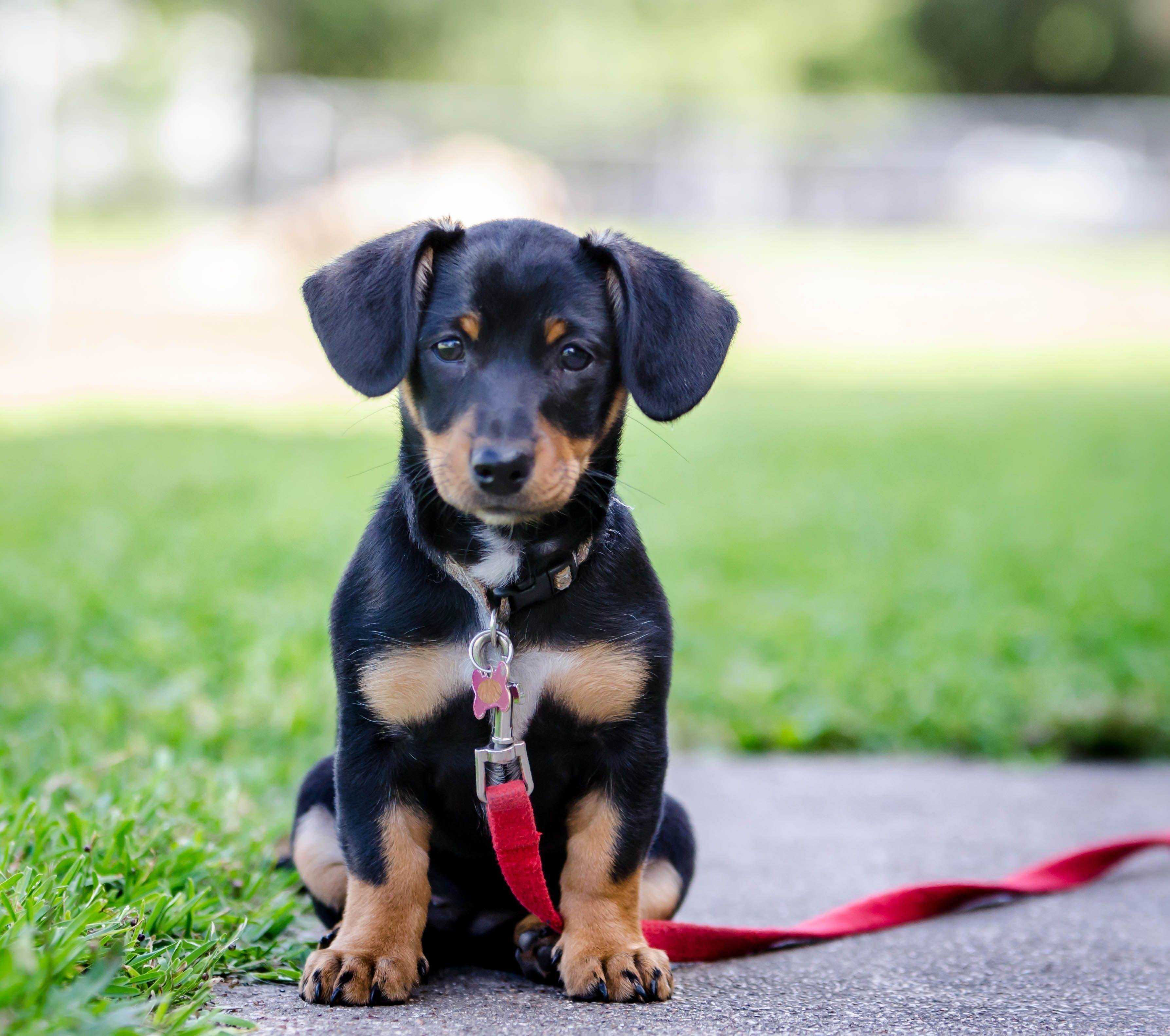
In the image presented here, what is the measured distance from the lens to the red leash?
2.67m

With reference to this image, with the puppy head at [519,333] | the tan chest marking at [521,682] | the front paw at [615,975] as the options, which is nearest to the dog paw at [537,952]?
the front paw at [615,975]

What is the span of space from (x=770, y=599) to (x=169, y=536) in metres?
3.29

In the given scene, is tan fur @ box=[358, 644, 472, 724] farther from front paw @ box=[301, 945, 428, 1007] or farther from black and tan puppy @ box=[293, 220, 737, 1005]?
front paw @ box=[301, 945, 428, 1007]

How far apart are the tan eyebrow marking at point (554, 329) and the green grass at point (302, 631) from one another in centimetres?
39

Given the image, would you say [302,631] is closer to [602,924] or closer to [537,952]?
[537,952]

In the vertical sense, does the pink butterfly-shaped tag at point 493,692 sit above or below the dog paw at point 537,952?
above

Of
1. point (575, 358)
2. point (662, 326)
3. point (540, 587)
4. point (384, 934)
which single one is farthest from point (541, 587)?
point (384, 934)

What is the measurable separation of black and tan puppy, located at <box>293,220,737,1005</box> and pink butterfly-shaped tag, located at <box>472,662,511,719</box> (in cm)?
7

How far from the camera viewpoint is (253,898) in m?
3.26

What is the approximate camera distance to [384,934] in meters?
2.67

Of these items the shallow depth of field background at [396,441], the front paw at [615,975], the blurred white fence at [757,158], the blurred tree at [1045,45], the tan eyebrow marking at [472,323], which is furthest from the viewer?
the blurred tree at [1045,45]

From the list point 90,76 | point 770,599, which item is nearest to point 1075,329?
point 770,599

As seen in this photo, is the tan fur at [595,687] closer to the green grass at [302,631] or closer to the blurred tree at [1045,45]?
the green grass at [302,631]

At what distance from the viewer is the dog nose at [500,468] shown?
2.57 metres
